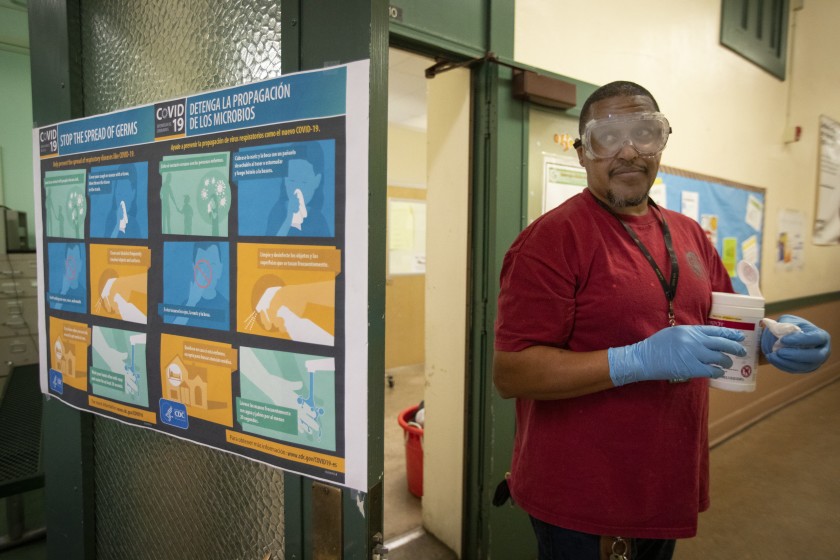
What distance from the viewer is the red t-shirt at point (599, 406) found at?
1.11 m

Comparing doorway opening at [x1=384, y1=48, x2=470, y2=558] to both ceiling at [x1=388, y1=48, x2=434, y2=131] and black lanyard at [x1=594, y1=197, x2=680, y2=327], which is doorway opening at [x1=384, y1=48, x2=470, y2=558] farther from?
ceiling at [x1=388, y1=48, x2=434, y2=131]

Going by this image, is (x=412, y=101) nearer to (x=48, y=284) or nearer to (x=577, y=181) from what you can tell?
(x=577, y=181)

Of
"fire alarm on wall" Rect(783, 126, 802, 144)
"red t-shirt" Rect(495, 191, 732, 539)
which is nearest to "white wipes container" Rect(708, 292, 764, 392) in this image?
"red t-shirt" Rect(495, 191, 732, 539)

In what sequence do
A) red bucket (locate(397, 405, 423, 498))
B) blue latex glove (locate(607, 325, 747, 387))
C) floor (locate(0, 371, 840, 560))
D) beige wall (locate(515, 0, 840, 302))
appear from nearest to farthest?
1. blue latex glove (locate(607, 325, 747, 387))
2. beige wall (locate(515, 0, 840, 302))
3. floor (locate(0, 371, 840, 560))
4. red bucket (locate(397, 405, 423, 498))

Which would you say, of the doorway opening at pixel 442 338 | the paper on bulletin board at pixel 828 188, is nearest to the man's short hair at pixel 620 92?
the doorway opening at pixel 442 338

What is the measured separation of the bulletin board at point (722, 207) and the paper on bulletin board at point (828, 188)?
1.38 m

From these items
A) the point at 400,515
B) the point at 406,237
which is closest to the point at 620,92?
the point at 400,515

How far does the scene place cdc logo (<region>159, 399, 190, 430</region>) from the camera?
35.3 inches

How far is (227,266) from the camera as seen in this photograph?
0.82 metres

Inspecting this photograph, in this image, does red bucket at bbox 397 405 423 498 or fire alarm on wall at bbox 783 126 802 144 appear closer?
red bucket at bbox 397 405 423 498

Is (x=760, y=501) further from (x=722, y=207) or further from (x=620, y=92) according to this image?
(x=620, y=92)

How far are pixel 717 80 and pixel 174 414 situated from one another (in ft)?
11.7

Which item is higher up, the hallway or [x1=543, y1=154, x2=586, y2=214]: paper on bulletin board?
[x1=543, y1=154, x2=586, y2=214]: paper on bulletin board

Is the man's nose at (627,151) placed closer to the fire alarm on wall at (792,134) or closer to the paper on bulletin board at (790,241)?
→ the paper on bulletin board at (790,241)
